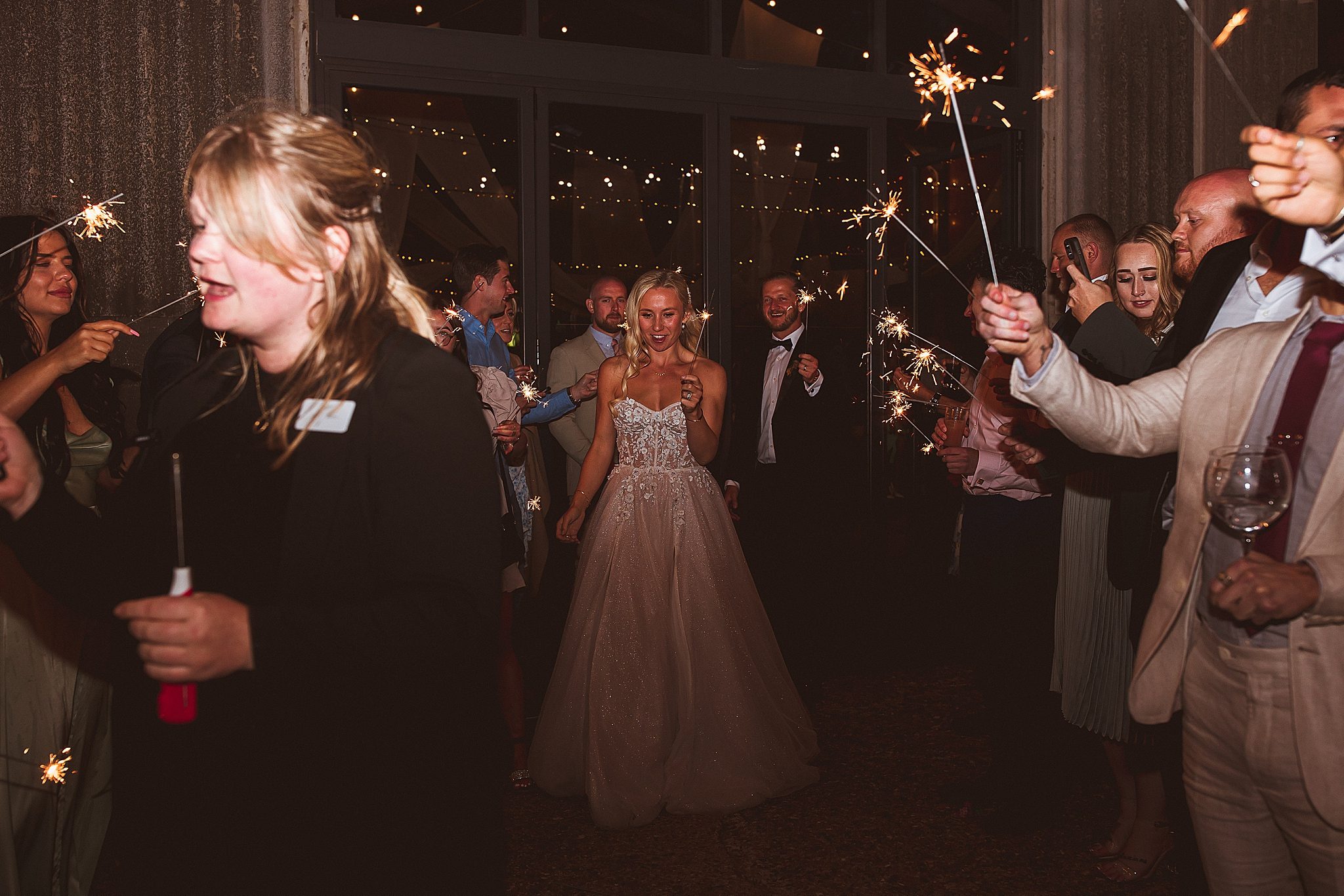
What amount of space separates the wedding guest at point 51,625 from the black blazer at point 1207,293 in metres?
2.63

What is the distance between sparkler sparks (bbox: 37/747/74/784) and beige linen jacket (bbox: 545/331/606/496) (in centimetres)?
233

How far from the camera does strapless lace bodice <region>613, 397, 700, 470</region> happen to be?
3.79 metres

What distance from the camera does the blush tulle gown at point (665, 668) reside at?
11.3ft

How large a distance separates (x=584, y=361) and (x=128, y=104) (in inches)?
82.5

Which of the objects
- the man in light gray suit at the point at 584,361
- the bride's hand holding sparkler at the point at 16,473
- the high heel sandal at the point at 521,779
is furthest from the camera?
→ the man in light gray suit at the point at 584,361

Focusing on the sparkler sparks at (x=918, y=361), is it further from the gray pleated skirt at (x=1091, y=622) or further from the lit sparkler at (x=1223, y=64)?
the gray pleated skirt at (x=1091, y=622)

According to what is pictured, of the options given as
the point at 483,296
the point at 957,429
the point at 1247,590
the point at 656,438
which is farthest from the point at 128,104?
the point at 1247,590

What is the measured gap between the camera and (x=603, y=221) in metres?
6.67

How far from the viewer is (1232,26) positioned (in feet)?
18.8

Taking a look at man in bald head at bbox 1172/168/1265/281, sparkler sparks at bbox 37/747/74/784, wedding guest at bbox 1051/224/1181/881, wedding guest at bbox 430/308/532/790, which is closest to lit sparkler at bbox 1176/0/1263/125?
man in bald head at bbox 1172/168/1265/281

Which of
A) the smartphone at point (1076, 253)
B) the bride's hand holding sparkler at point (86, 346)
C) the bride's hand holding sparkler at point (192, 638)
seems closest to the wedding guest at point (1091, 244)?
the smartphone at point (1076, 253)

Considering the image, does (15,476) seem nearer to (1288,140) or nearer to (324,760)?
(324,760)

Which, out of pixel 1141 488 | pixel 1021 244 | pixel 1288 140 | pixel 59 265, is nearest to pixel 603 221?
pixel 1021 244

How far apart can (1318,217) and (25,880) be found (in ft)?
10.7
